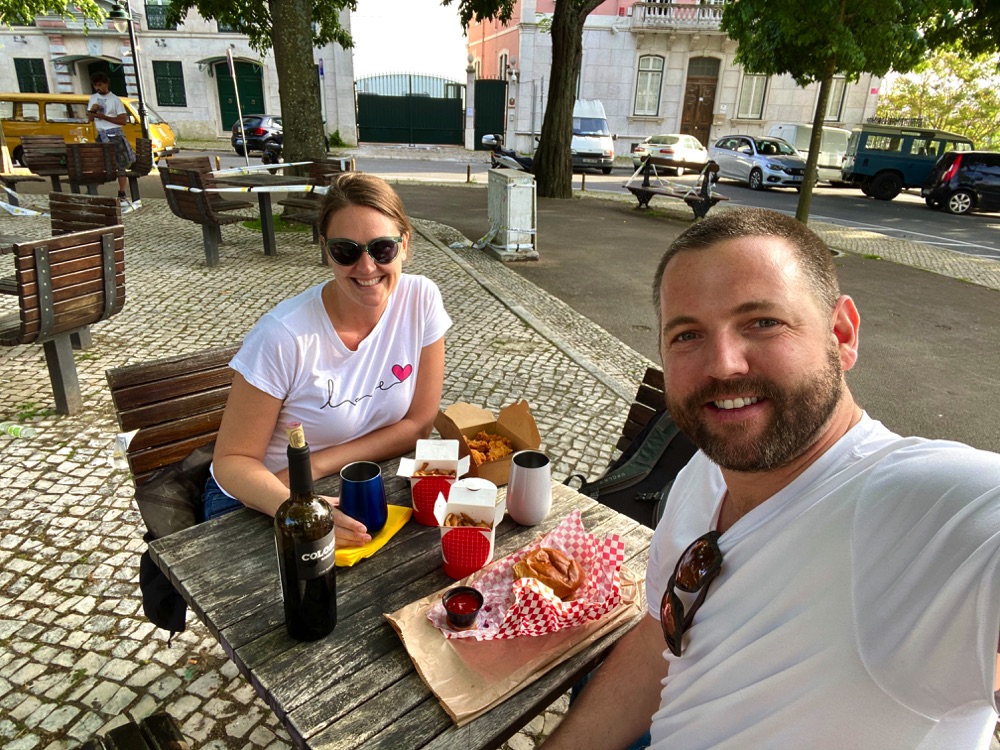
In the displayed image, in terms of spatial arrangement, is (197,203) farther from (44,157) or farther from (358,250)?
(358,250)

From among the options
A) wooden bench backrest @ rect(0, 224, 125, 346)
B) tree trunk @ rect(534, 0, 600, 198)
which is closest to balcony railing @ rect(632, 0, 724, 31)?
tree trunk @ rect(534, 0, 600, 198)

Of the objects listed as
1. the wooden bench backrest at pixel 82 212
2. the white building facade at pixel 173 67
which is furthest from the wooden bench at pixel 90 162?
the white building facade at pixel 173 67

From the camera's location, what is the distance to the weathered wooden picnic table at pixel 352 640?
124 cm

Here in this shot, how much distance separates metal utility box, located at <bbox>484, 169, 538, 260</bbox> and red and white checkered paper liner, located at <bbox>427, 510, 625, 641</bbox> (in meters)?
7.84

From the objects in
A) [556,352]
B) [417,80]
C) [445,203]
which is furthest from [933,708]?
[417,80]

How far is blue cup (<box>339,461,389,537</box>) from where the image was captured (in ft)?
5.64

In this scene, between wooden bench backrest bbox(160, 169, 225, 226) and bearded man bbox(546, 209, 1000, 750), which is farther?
wooden bench backrest bbox(160, 169, 225, 226)

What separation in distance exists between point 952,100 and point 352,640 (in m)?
40.1

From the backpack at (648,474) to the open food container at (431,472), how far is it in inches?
35.5

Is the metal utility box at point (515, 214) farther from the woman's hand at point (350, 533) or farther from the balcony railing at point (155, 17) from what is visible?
the balcony railing at point (155, 17)

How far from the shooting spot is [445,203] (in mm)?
14047

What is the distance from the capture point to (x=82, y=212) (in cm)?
575

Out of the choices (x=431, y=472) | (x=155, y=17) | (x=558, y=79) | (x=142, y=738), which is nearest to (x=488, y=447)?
(x=431, y=472)

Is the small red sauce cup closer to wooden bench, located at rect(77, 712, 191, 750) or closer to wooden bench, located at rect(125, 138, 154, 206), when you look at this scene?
wooden bench, located at rect(77, 712, 191, 750)
